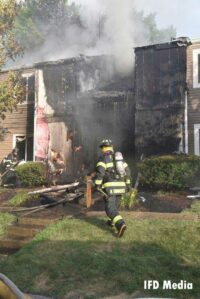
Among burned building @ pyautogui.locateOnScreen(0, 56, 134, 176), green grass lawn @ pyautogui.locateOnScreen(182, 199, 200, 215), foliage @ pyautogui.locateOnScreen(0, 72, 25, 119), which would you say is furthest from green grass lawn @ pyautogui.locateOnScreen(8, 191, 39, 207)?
burned building @ pyautogui.locateOnScreen(0, 56, 134, 176)

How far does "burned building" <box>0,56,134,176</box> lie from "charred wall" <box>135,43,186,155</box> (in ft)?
3.33

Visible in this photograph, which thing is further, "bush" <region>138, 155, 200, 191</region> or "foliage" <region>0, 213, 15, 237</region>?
"bush" <region>138, 155, 200, 191</region>

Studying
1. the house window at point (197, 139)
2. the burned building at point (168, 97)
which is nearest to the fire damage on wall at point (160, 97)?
the burned building at point (168, 97)

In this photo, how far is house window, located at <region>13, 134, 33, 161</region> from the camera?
1911cm

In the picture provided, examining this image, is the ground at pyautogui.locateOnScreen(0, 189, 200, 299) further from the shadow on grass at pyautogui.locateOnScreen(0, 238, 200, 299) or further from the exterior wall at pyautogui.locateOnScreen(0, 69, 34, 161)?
the exterior wall at pyautogui.locateOnScreen(0, 69, 34, 161)

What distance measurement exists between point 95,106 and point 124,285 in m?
11.8

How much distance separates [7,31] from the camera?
16.1m

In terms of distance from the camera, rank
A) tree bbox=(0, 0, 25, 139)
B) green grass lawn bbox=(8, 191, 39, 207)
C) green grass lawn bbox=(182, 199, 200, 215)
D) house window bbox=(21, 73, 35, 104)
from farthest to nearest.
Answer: house window bbox=(21, 73, 35, 104), tree bbox=(0, 0, 25, 139), green grass lawn bbox=(8, 191, 39, 207), green grass lawn bbox=(182, 199, 200, 215)

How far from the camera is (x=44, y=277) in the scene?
6.21m

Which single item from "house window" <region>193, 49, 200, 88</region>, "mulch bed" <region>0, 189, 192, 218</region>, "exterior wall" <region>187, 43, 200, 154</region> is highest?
"house window" <region>193, 49, 200, 88</region>

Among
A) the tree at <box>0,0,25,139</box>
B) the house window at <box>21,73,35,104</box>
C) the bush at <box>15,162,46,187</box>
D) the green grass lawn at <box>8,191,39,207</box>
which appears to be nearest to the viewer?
the green grass lawn at <box>8,191,39,207</box>

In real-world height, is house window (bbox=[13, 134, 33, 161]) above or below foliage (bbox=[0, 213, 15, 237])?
above

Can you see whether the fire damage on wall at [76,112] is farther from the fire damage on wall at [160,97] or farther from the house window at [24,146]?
the house window at [24,146]

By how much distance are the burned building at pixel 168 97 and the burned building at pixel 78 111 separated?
1.06m
